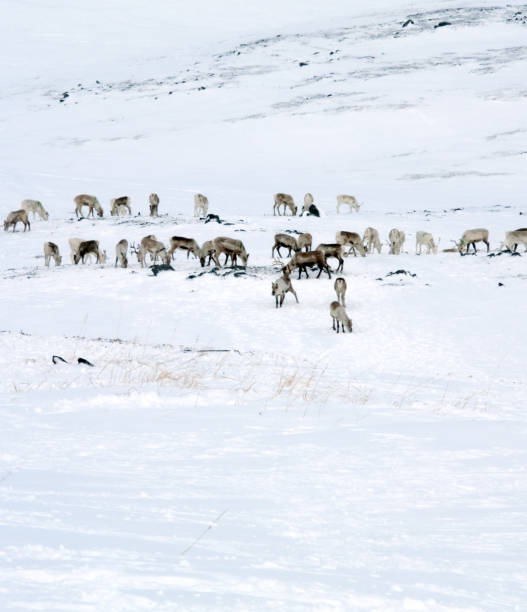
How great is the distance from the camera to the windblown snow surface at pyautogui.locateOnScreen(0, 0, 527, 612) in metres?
2.47

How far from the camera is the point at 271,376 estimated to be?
971cm

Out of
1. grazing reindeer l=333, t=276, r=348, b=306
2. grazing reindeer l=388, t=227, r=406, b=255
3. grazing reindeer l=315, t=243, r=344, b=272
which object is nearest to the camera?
grazing reindeer l=333, t=276, r=348, b=306

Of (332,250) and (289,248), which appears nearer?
(332,250)

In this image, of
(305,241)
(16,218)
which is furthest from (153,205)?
(305,241)

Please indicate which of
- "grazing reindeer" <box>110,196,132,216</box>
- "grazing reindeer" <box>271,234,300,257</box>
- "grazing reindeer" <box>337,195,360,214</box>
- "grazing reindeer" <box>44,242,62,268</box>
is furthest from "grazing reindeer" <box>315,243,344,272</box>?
"grazing reindeer" <box>110,196,132,216</box>

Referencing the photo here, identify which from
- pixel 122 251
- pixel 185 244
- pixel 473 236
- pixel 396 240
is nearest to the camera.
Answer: pixel 122 251

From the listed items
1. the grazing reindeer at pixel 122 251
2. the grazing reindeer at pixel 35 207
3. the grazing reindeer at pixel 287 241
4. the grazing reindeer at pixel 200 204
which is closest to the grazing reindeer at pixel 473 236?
the grazing reindeer at pixel 287 241

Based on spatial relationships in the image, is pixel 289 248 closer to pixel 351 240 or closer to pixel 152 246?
pixel 351 240

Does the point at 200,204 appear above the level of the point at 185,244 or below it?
above

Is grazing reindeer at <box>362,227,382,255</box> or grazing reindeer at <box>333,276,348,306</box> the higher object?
grazing reindeer at <box>362,227,382,255</box>

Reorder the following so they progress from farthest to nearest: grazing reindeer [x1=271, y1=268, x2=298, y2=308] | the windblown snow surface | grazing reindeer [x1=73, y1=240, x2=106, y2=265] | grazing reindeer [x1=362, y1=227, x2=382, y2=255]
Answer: grazing reindeer [x1=362, y1=227, x2=382, y2=255] < grazing reindeer [x1=73, y1=240, x2=106, y2=265] < grazing reindeer [x1=271, y1=268, x2=298, y2=308] < the windblown snow surface

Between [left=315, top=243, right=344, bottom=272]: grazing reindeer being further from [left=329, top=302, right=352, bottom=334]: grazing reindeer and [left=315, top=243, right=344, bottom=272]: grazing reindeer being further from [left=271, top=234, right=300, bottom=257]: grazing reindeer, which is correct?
[left=329, top=302, right=352, bottom=334]: grazing reindeer

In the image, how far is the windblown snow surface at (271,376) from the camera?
2.47 metres

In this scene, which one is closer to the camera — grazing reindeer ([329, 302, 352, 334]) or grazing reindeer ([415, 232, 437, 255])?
grazing reindeer ([329, 302, 352, 334])
